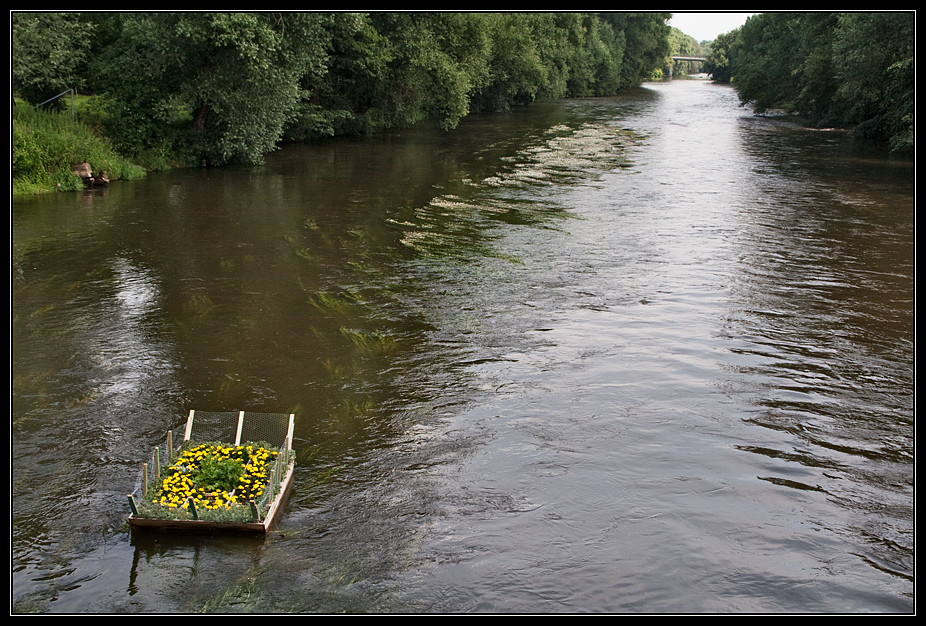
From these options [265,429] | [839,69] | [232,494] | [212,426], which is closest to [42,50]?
[212,426]

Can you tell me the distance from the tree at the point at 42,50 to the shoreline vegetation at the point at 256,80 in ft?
0.21

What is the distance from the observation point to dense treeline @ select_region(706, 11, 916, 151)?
3044 cm

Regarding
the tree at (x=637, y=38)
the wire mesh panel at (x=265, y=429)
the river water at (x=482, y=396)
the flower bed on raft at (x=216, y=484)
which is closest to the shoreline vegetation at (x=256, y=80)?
the river water at (x=482, y=396)

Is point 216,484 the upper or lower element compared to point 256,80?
lower

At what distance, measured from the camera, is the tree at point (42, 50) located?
73.3 ft

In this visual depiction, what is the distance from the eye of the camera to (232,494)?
8.43 metres

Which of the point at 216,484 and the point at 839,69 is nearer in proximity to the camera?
the point at 216,484

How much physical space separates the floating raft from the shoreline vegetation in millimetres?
17257

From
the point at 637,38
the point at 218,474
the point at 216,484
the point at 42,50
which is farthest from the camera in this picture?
the point at 637,38

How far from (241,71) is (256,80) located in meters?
0.56

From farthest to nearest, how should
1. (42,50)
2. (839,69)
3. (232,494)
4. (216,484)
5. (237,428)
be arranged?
(839,69) < (42,50) < (237,428) < (216,484) < (232,494)

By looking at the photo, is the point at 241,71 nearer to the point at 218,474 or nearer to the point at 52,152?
the point at 52,152

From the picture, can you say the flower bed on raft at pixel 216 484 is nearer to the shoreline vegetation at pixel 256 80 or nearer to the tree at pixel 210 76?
the shoreline vegetation at pixel 256 80

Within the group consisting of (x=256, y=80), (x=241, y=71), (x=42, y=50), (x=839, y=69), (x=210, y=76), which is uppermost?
(x=839, y=69)
